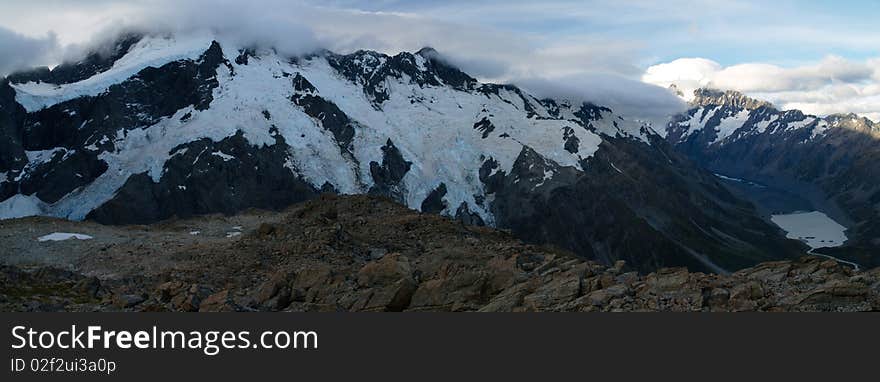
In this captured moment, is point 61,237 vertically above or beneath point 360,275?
beneath

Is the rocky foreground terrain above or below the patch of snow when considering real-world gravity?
above

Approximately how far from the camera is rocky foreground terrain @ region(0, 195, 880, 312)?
1426 inches

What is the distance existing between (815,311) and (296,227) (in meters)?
40.6

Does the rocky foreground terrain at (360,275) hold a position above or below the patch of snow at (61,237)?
above

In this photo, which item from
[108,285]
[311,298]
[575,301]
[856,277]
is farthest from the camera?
[108,285]

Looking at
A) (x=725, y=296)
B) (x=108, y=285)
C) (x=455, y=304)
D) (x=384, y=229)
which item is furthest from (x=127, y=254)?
(x=725, y=296)

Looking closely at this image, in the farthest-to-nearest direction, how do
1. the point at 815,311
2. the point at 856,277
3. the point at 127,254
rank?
the point at 127,254 → the point at 856,277 → the point at 815,311

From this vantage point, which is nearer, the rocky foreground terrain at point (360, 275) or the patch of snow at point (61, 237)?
the rocky foreground terrain at point (360, 275)

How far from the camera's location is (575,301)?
36156 millimetres

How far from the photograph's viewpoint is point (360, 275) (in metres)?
44.7

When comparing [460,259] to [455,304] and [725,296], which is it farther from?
[725,296]

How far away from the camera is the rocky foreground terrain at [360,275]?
36.2 meters

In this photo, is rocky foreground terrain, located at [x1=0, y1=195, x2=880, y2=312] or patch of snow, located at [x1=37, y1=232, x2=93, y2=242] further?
patch of snow, located at [x1=37, y1=232, x2=93, y2=242]

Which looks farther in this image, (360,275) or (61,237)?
(61,237)
